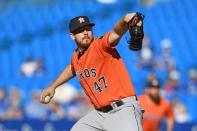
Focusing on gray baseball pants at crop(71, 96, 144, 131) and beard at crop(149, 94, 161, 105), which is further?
beard at crop(149, 94, 161, 105)

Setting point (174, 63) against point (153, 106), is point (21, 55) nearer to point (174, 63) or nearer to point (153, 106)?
point (174, 63)

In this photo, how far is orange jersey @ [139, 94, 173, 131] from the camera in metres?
9.71

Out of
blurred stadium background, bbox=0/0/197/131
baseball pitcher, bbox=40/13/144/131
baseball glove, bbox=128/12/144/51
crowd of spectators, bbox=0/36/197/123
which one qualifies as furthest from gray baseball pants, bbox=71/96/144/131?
blurred stadium background, bbox=0/0/197/131

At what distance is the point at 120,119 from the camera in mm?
6121

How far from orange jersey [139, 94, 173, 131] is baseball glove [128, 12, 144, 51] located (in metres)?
3.85

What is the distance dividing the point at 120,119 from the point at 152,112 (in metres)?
3.68

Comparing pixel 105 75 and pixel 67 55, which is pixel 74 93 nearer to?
pixel 67 55

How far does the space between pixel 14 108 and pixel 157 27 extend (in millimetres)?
7647

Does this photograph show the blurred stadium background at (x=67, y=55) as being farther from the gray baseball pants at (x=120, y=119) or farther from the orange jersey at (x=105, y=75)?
the orange jersey at (x=105, y=75)

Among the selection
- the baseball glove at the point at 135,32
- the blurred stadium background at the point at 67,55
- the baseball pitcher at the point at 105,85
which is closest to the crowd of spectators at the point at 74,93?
the blurred stadium background at the point at 67,55

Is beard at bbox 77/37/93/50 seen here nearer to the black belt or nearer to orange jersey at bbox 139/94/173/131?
the black belt

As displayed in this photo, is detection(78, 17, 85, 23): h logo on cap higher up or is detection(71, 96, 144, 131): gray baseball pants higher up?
detection(78, 17, 85, 23): h logo on cap

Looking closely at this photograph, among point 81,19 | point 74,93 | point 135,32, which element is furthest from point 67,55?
point 135,32

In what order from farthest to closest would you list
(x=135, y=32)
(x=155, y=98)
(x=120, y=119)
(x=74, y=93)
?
(x=74, y=93), (x=155, y=98), (x=120, y=119), (x=135, y=32)
